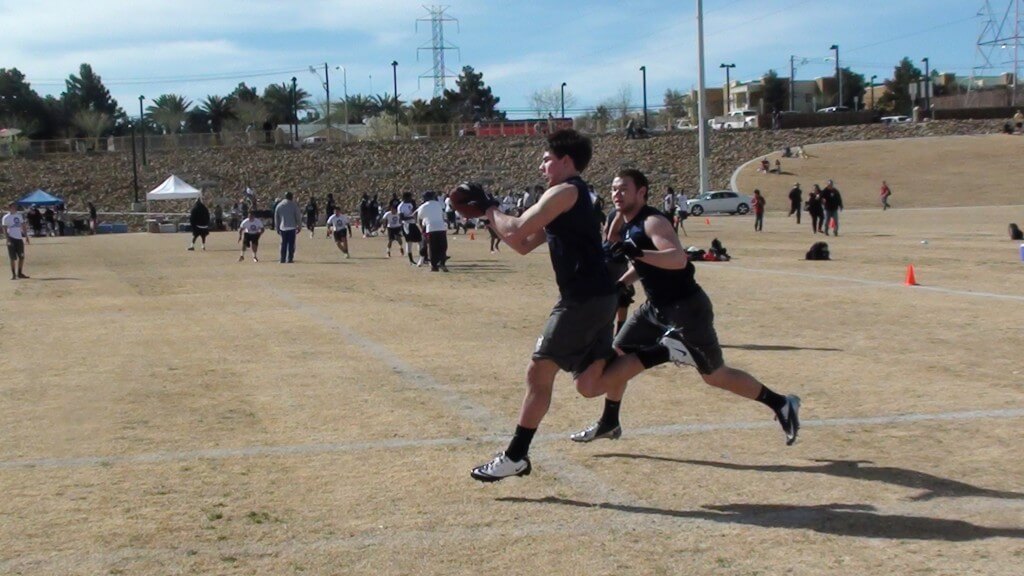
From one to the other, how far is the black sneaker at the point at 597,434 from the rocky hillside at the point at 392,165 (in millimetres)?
63301

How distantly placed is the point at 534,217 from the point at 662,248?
91cm

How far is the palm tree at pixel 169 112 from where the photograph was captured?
11550cm

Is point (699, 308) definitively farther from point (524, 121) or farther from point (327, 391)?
point (524, 121)

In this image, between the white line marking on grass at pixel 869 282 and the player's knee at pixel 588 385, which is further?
the white line marking on grass at pixel 869 282

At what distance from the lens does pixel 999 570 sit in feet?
15.1

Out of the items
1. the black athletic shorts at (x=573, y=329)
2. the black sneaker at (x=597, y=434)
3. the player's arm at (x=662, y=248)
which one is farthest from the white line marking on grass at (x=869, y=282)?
the black athletic shorts at (x=573, y=329)

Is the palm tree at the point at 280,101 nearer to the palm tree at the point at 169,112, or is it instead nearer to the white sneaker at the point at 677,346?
the palm tree at the point at 169,112

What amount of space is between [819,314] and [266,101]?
119 metres

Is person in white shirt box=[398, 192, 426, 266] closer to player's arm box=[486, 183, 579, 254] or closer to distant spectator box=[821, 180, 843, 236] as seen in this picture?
distant spectator box=[821, 180, 843, 236]

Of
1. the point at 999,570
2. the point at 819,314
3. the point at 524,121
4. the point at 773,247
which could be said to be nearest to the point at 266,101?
the point at 524,121

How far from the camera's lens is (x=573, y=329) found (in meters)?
5.79

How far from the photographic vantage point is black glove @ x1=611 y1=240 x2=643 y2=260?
604 cm

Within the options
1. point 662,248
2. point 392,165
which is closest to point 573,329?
point 662,248

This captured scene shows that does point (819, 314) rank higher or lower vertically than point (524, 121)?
lower
